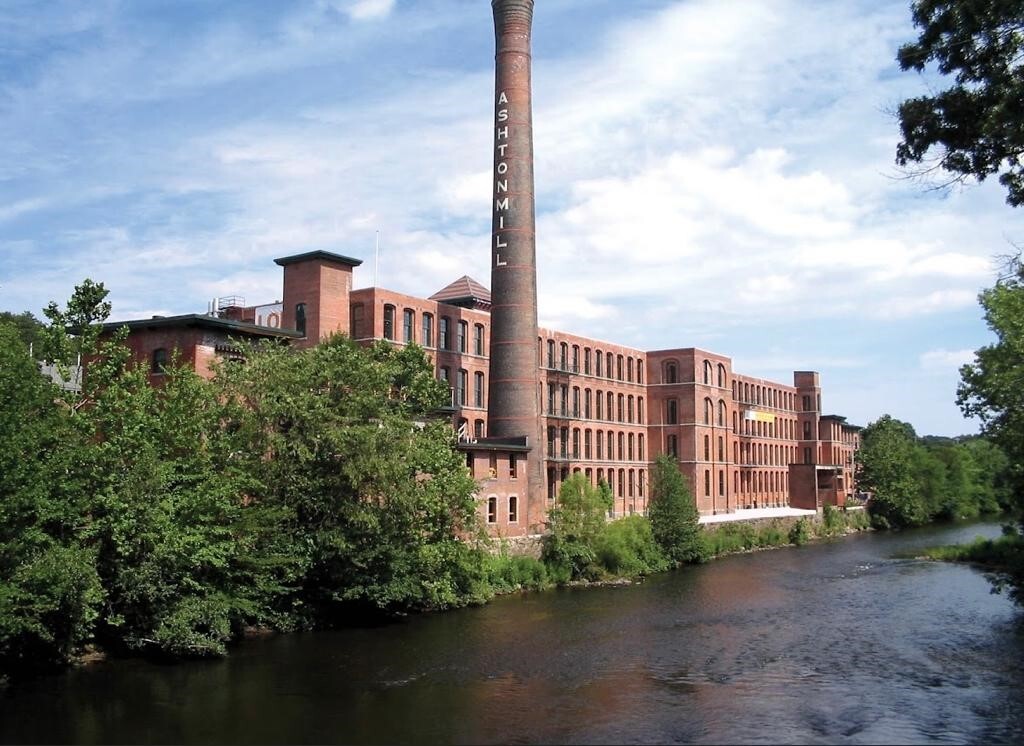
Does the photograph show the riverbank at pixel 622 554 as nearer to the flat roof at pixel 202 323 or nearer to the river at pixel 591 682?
the river at pixel 591 682

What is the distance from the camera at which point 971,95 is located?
38.3 ft

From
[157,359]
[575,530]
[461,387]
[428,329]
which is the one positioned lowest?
[575,530]

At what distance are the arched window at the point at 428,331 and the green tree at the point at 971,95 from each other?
3569 cm

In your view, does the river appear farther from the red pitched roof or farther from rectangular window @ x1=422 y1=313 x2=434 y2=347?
the red pitched roof

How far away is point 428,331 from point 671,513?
14.8 m

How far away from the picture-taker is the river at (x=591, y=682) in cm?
1767

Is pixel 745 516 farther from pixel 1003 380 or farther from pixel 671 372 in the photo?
pixel 1003 380

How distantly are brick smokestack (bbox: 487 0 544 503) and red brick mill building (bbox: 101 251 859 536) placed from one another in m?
1.91

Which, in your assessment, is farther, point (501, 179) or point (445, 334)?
point (445, 334)

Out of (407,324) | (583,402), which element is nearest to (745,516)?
(583,402)

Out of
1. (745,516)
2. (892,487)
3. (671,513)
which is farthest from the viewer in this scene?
(892,487)

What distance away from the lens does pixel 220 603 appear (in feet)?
81.5

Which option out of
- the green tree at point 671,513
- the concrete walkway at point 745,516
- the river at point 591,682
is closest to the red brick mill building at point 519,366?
the concrete walkway at point 745,516

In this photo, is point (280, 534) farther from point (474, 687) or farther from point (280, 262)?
point (280, 262)
